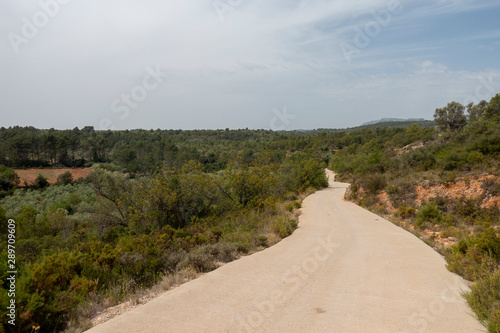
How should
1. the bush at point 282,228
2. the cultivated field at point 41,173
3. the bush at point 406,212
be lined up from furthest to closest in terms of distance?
the cultivated field at point 41,173, the bush at point 406,212, the bush at point 282,228

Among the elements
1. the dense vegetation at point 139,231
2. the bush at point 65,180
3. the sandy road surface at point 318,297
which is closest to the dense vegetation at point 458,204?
the sandy road surface at point 318,297

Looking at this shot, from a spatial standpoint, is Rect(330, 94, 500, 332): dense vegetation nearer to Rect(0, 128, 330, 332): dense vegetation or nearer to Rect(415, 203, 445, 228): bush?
Rect(415, 203, 445, 228): bush

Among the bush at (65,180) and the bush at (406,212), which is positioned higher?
the bush at (65,180)

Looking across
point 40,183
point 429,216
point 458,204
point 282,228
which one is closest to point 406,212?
point 429,216

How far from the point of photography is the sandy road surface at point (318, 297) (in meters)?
4.18

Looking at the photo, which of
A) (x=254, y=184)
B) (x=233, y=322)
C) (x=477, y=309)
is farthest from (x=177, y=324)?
(x=254, y=184)

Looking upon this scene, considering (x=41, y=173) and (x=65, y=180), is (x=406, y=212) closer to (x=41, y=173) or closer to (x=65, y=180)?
(x=65, y=180)

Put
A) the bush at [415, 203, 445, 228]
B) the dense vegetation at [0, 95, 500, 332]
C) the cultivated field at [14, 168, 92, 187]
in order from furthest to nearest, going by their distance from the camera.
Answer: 1. the cultivated field at [14, 168, 92, 187]
2. the bush at [415, 203, 445, 228]
3. the dense vegetation at [0, 95, 500, 332]

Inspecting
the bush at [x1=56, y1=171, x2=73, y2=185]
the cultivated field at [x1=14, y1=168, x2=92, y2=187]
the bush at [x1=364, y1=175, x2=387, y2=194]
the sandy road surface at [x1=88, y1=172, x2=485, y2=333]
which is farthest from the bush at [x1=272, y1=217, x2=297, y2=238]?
the cultivated field at [x1=14, y1=168, x2=92, y2=187]

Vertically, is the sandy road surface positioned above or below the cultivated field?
below

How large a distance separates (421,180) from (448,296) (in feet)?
43.4

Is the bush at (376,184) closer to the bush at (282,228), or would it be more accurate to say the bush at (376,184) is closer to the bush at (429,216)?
the bush at (429,216)

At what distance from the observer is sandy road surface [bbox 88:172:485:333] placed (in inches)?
164

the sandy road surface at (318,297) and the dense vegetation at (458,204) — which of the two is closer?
the sandy road surface at (318,297)
